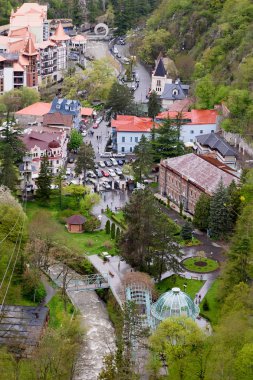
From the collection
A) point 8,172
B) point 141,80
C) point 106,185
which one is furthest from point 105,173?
point 141,80

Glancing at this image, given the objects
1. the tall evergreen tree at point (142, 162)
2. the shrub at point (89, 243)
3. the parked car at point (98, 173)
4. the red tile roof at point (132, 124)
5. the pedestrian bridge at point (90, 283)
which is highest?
the red tile roof at point (132, 124)

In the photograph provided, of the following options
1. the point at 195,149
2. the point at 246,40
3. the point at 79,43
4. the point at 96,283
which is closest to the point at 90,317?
the point at 96,283

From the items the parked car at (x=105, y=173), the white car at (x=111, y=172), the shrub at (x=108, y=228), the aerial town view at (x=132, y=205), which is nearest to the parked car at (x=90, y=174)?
the aerial town view at (x=132, y=205)

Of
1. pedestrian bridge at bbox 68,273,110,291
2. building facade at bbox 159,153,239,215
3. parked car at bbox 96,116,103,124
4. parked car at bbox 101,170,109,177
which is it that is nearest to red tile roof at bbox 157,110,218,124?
parked car at bbox 96,116,103,124

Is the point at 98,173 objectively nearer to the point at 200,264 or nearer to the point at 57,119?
the point at 57,119

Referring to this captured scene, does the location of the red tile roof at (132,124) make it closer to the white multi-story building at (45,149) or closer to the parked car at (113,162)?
the parked car at (113,162)

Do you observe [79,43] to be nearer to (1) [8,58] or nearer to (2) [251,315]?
(1) [8,58]

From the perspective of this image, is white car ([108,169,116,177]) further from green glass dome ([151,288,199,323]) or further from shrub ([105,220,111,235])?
green glass dome ([151,288,199,323])
